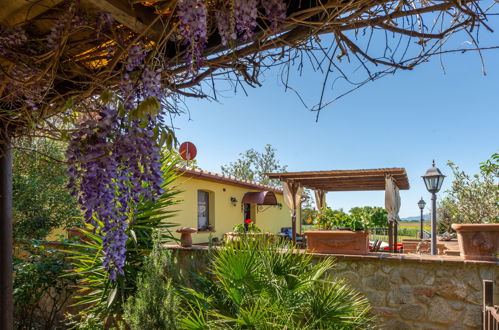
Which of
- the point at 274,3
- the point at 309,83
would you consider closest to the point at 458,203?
the point at 309,83

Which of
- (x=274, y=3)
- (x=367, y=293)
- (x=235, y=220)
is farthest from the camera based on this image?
(x=235, y=220)

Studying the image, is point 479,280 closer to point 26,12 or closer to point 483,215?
point 26,12

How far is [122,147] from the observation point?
58.0 inches

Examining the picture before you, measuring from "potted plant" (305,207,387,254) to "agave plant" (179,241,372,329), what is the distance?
123 cm

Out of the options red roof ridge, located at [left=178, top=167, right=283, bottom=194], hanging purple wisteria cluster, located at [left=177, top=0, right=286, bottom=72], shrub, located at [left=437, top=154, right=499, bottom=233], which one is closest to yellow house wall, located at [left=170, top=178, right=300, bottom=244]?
red roof ridge, located at [left=178, top=167, right=283, bottom=194]

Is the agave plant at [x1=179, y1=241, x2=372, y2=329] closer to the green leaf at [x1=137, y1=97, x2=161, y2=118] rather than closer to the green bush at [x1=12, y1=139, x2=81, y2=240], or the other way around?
the green leaf at [x1=137, y1=97, x2=161, y2=118]

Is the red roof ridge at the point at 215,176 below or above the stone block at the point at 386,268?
above

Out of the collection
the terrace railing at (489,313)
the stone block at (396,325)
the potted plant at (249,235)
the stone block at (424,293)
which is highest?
the potted plant at (249,235)

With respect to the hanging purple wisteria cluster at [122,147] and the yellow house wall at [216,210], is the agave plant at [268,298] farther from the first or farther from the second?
the yellow house wall at [216,210]

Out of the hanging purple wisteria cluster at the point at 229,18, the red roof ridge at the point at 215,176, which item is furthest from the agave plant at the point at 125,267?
the red roof ridge at the point at 215,176

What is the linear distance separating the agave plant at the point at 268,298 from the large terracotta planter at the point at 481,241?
1.68 metres

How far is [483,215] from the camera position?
9750 millimetres

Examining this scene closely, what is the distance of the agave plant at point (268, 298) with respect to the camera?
2.54 metres

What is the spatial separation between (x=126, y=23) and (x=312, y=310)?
7.68ft
